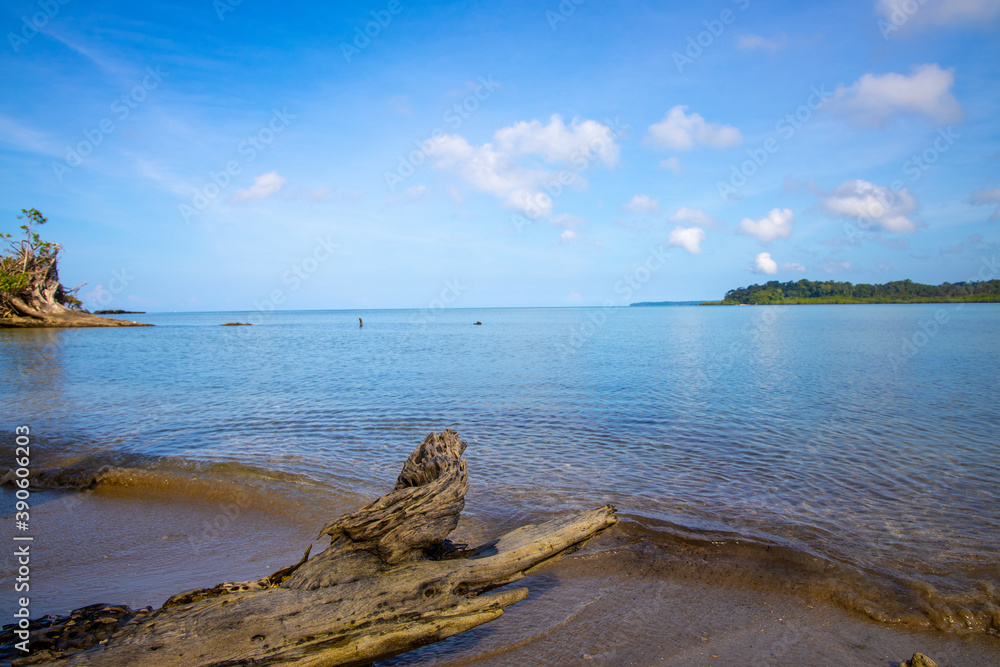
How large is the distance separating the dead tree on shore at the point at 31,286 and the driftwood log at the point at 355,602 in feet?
259

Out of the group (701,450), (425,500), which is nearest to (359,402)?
(701,450)

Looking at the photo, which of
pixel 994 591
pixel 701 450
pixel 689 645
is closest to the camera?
pixel 689 645

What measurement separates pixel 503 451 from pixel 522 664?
7666 millimetres

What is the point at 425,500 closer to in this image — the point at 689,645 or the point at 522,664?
the point at 522,664

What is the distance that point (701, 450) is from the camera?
38.7ft

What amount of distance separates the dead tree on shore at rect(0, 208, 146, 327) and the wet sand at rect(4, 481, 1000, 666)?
247ft

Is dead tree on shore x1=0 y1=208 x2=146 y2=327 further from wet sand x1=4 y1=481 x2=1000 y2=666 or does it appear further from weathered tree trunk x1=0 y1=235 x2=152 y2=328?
wet sand x1=4 y1=481 x2=1000 y2=666

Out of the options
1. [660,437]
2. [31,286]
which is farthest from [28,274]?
[660,437]

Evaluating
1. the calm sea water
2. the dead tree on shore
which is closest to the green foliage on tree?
the dead tree on shore

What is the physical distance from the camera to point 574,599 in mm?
5586

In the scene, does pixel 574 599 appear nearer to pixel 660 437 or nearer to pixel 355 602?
pixel 355 602

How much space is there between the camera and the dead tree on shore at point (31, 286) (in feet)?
204

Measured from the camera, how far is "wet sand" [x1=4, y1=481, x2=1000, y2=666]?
4.66m

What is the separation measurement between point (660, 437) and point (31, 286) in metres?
84.5
